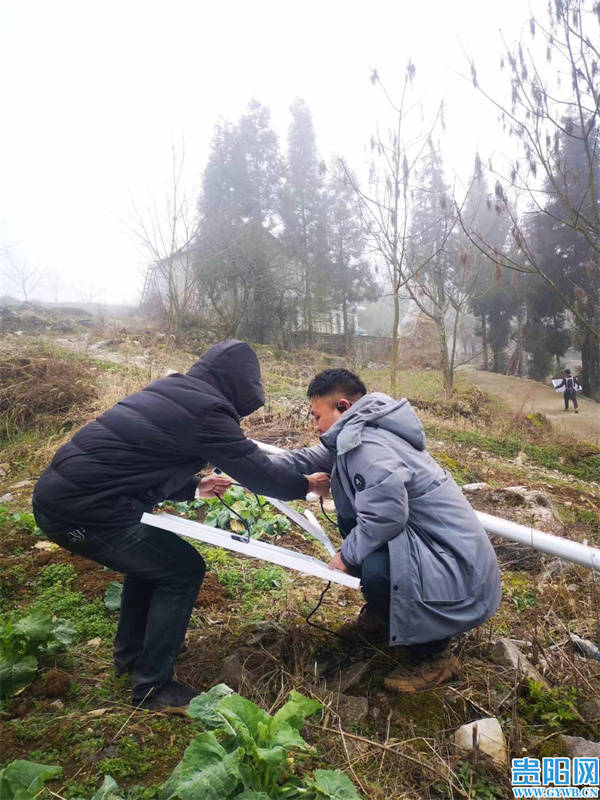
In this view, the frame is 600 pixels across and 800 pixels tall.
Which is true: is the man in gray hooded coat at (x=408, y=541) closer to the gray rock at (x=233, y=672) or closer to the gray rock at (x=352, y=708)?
the gray rock at (x=352, y=708)

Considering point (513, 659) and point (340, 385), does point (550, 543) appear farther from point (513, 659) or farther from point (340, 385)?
point (340, 385)

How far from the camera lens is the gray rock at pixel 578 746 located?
70.7 inches

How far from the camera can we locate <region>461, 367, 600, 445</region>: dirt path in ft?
44.5

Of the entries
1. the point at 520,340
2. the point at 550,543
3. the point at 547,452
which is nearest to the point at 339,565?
the point at 550,543

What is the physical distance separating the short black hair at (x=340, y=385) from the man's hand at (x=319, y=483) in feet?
1.42

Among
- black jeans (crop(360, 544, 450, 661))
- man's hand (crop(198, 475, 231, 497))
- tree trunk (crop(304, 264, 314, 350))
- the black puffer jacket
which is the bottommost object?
black jeans (crop(360, 544, 450, 661))

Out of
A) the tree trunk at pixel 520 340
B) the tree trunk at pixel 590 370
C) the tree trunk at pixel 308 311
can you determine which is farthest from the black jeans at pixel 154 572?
the tree trunk at pixel 520 340

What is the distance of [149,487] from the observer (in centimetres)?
218

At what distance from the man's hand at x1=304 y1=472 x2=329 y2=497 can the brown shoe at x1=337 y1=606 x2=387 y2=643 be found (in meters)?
0.62

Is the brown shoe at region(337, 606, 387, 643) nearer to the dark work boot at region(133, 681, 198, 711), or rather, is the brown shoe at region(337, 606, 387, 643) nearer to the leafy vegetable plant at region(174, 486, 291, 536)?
the dark work boot at region(133, 681, 198, 711)

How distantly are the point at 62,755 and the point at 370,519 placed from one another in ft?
4.68

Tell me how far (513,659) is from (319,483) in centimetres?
121

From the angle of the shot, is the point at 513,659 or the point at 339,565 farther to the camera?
the point at 513,659

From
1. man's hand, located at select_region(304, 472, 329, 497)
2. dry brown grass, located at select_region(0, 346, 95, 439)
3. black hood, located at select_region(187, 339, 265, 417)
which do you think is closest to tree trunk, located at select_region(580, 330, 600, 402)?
dry brown grass, located at select_region(0, 346, 95, 439)
